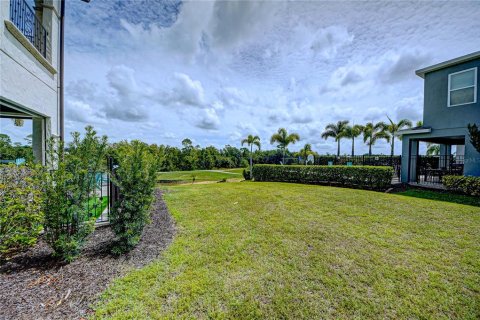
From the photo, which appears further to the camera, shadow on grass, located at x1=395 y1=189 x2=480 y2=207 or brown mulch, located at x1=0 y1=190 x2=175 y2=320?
shadow on grass, located at x1=395 y1=189 x2=480 y2=207

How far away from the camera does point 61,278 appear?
110 inches

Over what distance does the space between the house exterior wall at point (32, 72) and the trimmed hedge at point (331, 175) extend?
12.2 metres

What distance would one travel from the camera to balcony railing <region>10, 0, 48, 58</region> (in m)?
4.11

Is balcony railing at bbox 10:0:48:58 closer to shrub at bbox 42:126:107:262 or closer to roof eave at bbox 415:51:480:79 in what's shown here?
shrub at bbox 42:126:107:262

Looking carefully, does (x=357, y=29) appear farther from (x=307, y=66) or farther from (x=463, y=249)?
(x=463, y=249)

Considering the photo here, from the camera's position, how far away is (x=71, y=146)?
3451mm

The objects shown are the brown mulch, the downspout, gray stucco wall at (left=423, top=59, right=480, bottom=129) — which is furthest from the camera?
gray stucco wall at (left=423, top=59, right=480, bottom=129)

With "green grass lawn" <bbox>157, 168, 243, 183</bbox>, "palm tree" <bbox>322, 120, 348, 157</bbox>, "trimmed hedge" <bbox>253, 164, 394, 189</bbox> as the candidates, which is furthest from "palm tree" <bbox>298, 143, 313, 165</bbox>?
"trimmed hedge" <bbox>253, 164, 394, 189</bbox>

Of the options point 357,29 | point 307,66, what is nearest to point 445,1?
point 357,29

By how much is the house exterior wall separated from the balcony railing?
0.18 m

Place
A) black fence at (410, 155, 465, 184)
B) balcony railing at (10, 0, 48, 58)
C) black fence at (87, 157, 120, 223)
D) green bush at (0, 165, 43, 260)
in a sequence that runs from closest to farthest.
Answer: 1. green bush at (0, 165, 43, 260)
2. black fence at (87, 157, 120, 223)
3. balcony railing at (10, 0, 48, 58)
4. black fence at (410, 155, 465, 184)

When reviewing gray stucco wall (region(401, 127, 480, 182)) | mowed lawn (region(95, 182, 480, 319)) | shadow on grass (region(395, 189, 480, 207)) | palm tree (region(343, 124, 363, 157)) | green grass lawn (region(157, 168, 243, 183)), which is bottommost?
green grass lawn (region(157, 168, 243, 183))

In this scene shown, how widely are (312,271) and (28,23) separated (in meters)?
8.15

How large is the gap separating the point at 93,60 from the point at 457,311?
37.5 ft
